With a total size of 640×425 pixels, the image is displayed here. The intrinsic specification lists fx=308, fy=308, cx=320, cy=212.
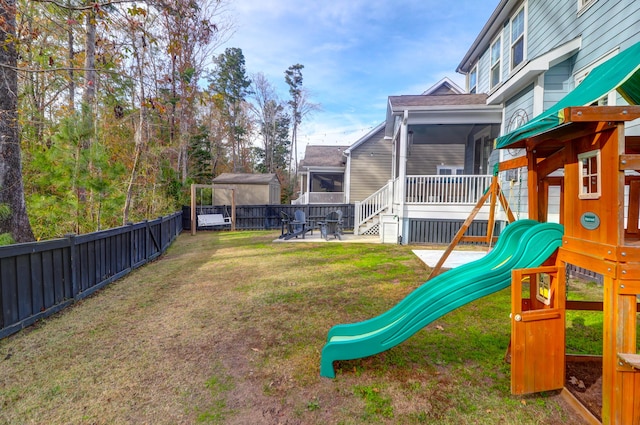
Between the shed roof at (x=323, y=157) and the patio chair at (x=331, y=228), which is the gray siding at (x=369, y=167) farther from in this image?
the patio chair at (x=331, y=228)

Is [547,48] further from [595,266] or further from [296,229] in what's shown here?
[296,229]

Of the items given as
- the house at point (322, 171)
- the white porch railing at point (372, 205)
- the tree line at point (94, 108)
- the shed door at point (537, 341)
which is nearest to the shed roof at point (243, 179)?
the tree line at point (94, 108)

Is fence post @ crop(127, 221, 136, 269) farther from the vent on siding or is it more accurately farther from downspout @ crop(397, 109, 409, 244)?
the vent on siding

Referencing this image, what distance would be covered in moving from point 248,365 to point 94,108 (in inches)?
295

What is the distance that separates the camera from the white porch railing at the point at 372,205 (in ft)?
35.0

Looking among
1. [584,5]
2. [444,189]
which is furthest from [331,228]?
[584,5]

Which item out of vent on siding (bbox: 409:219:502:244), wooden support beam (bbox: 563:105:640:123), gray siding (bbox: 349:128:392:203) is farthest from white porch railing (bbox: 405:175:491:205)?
wooden support beam (bbox: 563:105:640:123)

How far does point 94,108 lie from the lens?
7227mm

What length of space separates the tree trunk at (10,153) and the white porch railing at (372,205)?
895 centimetres

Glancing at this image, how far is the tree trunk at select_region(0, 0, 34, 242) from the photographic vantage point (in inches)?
172

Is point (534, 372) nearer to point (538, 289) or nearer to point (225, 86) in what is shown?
point (538, 289)

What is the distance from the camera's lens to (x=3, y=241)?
12.7 ft

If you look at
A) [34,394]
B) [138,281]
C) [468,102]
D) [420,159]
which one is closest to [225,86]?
[420,159]

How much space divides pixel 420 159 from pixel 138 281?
12628mm
